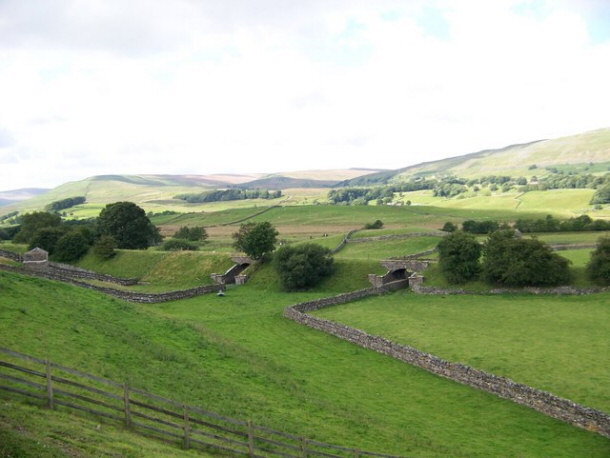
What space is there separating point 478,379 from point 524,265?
26716 mm

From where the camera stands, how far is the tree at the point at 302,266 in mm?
68312

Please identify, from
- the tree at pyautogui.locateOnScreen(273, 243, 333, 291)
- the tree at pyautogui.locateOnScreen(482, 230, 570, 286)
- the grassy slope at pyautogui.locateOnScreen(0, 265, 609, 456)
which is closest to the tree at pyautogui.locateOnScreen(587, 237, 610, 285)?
the tree at pyautogui.locateOnScreen(482, 230, 570, 286)

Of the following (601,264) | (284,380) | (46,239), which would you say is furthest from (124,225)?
(601,264)

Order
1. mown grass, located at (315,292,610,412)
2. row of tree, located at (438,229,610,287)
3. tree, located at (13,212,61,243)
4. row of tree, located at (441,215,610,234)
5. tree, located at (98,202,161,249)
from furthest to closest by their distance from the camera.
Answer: tree, located at (13,212,61,243) < tree, located at (98,202,161,249) < row of tree, located at (441,215,610,234) < row of tree, located at (438,229,610,287) < mown grass, located at (315,292,610,412)

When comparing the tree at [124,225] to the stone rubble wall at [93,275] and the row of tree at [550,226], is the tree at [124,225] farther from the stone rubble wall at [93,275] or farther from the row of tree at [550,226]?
the row of tree at [550,226]

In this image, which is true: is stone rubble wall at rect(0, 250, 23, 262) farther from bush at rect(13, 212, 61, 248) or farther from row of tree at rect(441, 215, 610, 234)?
row of tree at rect(441, 215, 610, 234)

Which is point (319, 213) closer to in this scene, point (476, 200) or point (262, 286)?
point (476, 200)

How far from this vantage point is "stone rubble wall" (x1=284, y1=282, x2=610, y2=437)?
84.0 ft

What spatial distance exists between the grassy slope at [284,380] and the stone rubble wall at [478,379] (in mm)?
547

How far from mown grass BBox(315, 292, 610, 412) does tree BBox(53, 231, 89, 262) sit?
184ft

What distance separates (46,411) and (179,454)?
14.7 feet

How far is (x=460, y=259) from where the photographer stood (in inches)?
2361

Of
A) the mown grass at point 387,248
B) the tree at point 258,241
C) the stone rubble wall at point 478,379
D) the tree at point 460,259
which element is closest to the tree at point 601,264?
the tree at point 460,259

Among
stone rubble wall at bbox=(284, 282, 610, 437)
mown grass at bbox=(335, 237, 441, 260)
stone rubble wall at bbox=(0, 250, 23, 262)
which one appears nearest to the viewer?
stone rubble wall at bbox=(284, 282, 610, 437)
